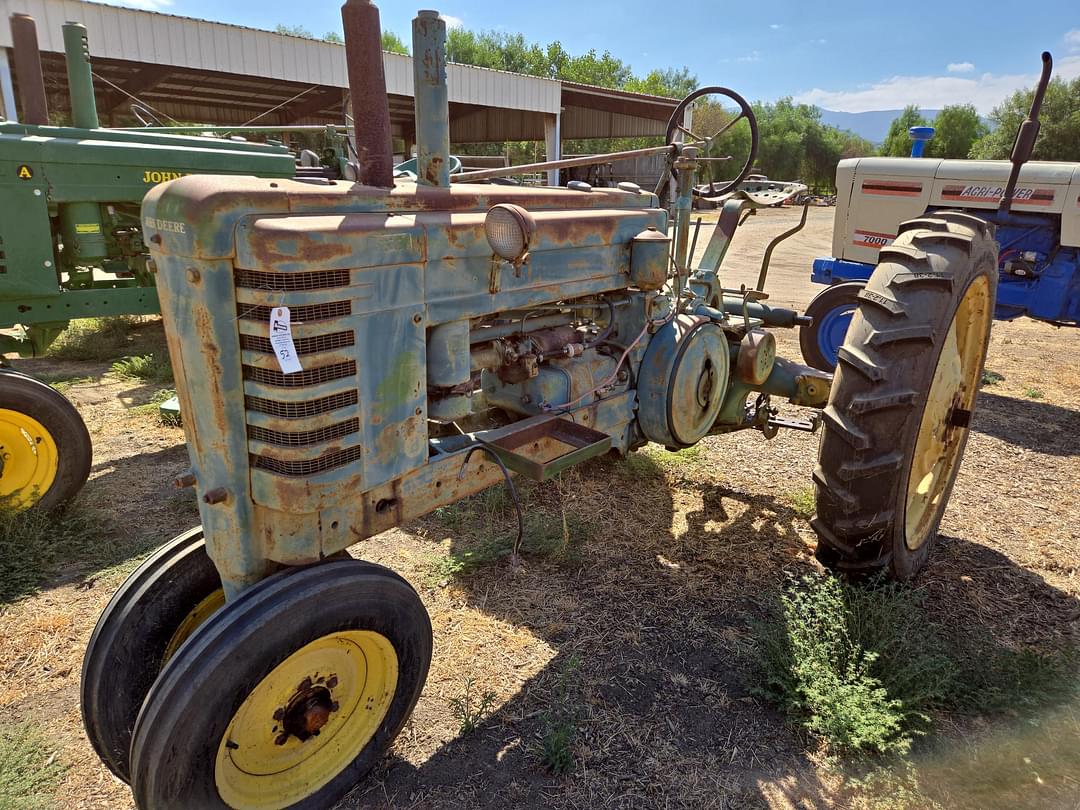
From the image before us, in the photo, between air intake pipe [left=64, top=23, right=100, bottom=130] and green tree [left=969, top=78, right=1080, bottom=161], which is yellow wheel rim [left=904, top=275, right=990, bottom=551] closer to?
air intake pipe [left=64, top=23, right=100, bottom=130]

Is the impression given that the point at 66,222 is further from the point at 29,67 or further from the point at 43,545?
the point at 43,545

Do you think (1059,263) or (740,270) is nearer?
(1059,263)

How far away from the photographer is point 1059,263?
621 cm

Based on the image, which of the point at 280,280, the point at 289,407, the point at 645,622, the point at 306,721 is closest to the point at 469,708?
the point at 306,721

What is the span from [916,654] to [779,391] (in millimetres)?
1744

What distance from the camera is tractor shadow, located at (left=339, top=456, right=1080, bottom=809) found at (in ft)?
7.30

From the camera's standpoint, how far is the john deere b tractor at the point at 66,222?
376 centimetres

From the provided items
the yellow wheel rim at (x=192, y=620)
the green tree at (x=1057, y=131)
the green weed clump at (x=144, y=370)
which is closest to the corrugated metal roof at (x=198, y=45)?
the green weed clump at (x=144, y=370)

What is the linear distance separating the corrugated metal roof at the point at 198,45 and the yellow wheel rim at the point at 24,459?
8388mm

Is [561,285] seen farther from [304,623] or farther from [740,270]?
[740,270]

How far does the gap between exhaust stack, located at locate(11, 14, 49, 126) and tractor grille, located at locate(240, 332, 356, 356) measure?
458cm

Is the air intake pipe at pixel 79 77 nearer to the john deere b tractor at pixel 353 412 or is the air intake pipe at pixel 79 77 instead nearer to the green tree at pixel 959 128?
the john deere b tractor at pixel 353 412

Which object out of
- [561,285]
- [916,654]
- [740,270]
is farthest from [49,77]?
[916,654]

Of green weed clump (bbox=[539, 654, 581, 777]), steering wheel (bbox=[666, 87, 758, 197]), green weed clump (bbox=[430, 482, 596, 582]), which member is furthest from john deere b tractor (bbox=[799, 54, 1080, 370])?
green weed clump (bbox=[539, 654, 581, 777])
